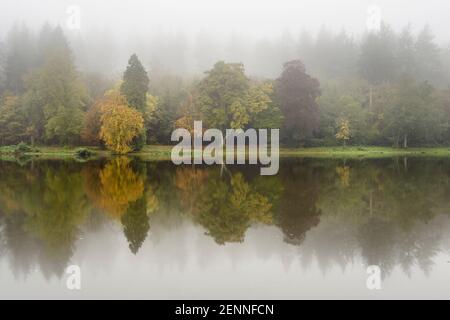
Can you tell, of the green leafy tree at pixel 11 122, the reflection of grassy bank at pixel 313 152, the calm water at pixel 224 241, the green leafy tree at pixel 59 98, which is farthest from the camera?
the green leafy tree at pixel 11 122

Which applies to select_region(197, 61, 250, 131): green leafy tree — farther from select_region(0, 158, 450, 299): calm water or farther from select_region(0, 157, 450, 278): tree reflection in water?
select_region(0, 158, 450, 299): calm water

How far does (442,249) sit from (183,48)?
9793 centimetres

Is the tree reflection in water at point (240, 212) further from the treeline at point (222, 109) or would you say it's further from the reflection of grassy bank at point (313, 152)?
the treeline at point (222, 109)

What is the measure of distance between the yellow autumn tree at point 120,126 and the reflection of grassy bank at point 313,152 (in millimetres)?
1574

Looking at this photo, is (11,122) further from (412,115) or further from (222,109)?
(412,115)

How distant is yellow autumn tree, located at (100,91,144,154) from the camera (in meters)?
50.9

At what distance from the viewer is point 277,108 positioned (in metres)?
58.0

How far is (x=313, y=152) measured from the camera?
57.3 meters

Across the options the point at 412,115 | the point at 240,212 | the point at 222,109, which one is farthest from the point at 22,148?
the point at 412,115

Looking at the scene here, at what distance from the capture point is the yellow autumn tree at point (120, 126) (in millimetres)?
50938

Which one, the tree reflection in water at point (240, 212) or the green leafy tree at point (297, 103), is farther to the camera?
the green leafy tree at point (297, 103)

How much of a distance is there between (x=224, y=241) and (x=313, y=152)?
45.8 meters

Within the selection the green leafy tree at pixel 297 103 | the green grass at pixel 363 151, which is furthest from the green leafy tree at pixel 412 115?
the green leafy tree at pixel 297 103
